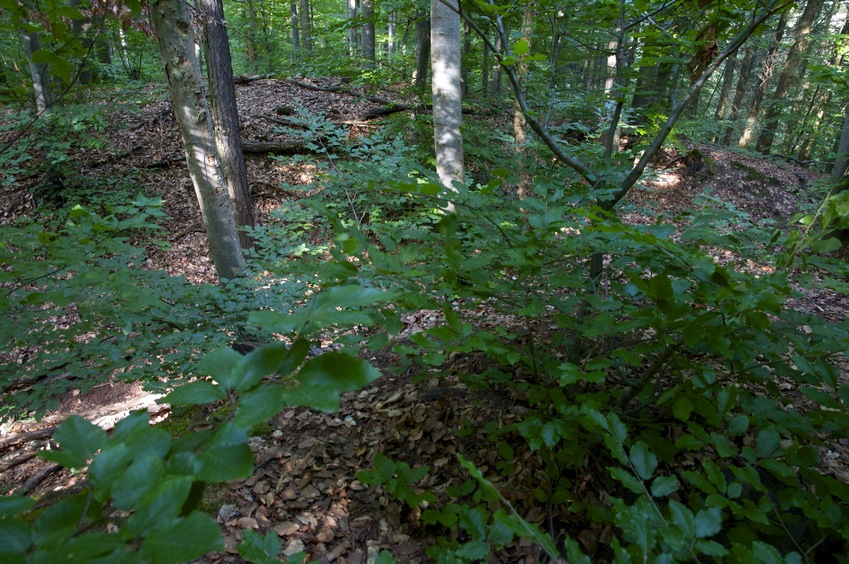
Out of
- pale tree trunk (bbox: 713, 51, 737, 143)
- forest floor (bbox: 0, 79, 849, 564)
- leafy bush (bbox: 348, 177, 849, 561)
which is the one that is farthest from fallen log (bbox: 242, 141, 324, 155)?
pale tree trunk (bbox: 713, 51, 737, 143)

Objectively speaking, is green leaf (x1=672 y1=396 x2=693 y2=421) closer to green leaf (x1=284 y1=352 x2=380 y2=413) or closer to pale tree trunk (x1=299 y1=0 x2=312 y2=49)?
green leaf (x1=284 y1=352 x2=380 y2=413)

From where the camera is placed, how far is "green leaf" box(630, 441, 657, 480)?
1.18 meters

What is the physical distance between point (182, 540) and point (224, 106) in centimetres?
687

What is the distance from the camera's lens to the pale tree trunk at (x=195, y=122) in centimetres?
309

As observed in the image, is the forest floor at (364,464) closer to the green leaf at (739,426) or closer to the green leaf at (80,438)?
the green leaf at (739,426)

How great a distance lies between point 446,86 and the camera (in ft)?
14.4

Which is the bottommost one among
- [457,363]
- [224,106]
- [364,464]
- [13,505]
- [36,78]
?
[364,464]

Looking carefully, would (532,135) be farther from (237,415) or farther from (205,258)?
(237,415)

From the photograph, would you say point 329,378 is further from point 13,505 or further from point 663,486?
point 663,486

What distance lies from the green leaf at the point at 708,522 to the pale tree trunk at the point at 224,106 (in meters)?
5.54

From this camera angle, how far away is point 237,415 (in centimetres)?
62

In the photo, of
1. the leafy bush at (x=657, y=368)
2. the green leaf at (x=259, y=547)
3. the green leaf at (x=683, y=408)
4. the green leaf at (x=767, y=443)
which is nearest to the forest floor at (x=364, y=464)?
the leafy bush at (x=657, y=368)

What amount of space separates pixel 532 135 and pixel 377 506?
5.73 meters

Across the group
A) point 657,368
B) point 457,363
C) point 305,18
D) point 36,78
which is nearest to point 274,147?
point 36,78
